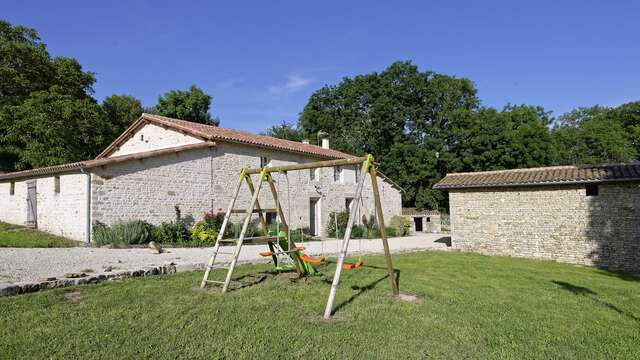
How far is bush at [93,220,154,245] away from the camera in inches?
501

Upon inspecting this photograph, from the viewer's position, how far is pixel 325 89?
38.6 meters

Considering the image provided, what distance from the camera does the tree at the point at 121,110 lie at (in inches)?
1082

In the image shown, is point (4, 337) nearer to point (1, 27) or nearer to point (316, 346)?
point (316, 346)

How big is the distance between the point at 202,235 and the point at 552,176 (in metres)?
12.7

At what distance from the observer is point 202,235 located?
47.0ft

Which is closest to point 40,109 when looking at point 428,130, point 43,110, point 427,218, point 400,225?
point 43,110

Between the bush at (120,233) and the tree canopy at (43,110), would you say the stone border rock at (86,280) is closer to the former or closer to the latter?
the bush at (120,233)

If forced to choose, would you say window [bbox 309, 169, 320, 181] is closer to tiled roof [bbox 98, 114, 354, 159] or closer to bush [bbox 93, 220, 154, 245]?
tiled roof [bbox 98, 114, 354, 159]

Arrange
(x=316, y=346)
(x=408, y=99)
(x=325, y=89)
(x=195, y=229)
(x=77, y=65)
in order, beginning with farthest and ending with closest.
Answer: (x=325, y=89) < (x=408, y=99) < (x=77, y=65) < (x=195, y=229) < (x=316, y=346)

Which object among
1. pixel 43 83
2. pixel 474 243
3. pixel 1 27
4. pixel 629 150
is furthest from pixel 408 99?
pixel 1 27

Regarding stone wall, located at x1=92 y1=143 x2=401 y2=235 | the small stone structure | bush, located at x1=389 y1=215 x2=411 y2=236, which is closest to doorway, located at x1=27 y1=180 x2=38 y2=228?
stone wall, located at x1=92 y1=143 x2=401 y2=235

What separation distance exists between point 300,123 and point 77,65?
1971 centimetres

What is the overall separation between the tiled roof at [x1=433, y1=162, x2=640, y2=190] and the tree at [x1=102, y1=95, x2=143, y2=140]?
21.8m

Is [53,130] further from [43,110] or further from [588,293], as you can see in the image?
[588,293]
